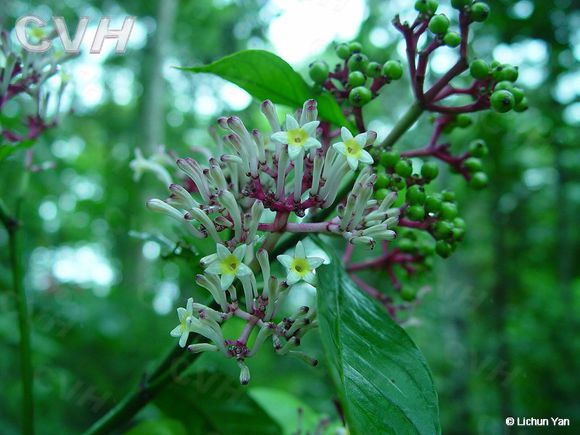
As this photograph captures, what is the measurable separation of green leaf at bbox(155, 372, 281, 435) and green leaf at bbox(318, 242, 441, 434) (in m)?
0.61

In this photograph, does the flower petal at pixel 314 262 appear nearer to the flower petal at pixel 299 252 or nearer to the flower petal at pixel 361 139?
the flower petal at pixel 299 252

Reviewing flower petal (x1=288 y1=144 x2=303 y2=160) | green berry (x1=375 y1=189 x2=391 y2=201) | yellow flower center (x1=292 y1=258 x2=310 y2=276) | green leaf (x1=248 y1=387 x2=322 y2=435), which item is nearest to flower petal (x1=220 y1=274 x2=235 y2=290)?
yellow flower center (x1=292 y1=258 x2=310 y2=276)

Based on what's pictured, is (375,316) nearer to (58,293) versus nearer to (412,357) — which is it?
(412,357)

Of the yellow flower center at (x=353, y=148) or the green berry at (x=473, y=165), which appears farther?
the green berry at (x=473, y=165)

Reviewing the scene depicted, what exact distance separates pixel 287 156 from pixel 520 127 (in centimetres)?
364

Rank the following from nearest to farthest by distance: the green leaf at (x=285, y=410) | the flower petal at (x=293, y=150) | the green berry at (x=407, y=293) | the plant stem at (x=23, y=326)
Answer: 1. the flower petal at (x=293, y=150)
2. the plant stem at (x=23, y=326)
3. the green berry at (x=407, y=293)
4. the green leaf at (x=285, y=410)

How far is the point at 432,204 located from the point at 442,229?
0.05 m

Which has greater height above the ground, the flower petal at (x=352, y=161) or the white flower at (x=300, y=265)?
the flower petal at (x=352, y=161)

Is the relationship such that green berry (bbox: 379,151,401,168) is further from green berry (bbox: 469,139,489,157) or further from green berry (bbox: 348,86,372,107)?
green berry (bbox: 469,139,489,157)

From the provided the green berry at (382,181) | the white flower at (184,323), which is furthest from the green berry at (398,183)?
the white flower at (184,323)

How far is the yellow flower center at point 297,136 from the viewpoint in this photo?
34.9 inches

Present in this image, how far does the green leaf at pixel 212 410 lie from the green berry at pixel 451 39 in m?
0.99

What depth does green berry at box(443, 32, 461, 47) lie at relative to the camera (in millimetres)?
1006

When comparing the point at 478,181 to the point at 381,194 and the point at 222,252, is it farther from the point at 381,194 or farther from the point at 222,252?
the point at 222,252
